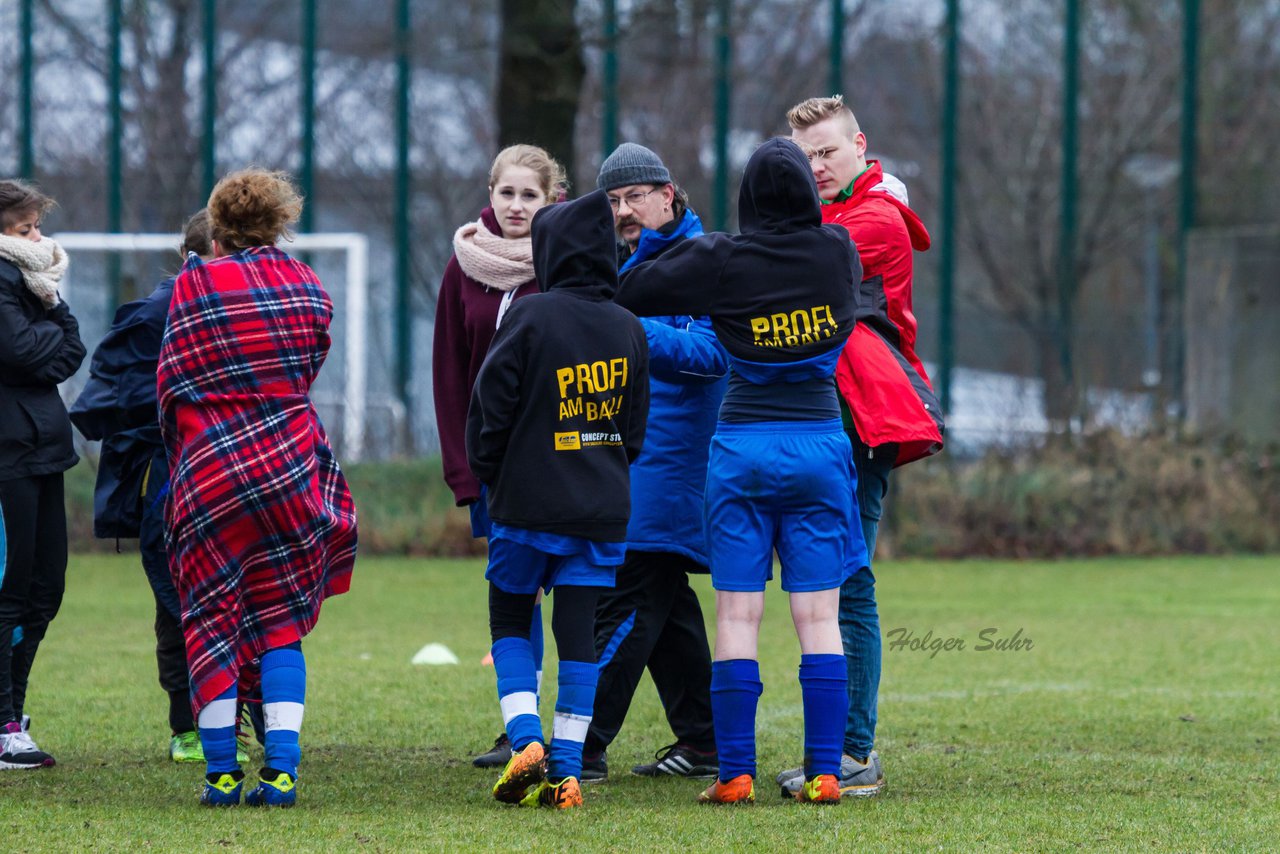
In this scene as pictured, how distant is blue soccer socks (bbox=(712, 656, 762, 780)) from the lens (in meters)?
4.91

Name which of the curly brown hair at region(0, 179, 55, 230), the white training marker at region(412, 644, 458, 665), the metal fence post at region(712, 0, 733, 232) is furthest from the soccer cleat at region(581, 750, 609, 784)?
the metal fence post at region(712, 0, 733, 232)

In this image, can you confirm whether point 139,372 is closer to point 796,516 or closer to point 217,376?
point 217,376

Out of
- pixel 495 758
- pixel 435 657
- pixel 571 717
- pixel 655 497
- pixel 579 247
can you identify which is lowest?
pixel 435 657

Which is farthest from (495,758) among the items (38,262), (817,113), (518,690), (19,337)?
(817,113)

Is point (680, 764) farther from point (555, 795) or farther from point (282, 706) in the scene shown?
point (282, 706)

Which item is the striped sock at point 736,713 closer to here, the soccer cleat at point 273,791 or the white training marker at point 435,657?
the soccer cleat at point 273,791

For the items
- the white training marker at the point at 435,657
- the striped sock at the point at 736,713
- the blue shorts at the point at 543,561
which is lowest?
the white training marker at the point at 435,657

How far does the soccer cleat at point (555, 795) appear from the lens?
485cm

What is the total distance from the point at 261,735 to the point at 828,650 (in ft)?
6.18

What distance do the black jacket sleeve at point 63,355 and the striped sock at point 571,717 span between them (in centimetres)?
187

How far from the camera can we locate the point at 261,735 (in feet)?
18.7

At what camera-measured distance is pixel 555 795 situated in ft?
15.9

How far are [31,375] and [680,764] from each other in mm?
2298

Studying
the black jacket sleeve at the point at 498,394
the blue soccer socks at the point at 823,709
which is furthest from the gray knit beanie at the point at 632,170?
the blue soccer socks at the point at 823,709
